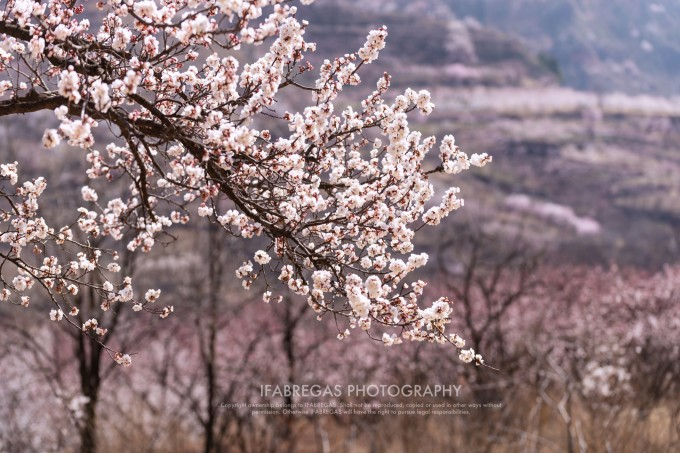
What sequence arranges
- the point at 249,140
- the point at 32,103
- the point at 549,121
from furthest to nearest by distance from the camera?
the point at 549,121 < the point at 32,103 < the point at 249,140

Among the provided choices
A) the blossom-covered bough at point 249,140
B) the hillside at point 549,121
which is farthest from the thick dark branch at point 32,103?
the hillside at point 549,121

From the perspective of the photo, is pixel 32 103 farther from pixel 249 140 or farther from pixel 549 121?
pixel 549 121

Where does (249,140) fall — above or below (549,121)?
below

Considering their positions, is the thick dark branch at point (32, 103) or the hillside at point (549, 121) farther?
the hillside at point (549, 121)

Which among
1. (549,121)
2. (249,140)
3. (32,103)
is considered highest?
(549,121)

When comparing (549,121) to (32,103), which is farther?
(549,121)

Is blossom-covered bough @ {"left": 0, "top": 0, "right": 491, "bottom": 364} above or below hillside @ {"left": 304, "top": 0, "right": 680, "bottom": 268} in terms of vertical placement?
below

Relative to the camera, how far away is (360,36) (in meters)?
101

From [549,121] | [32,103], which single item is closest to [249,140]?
[32,103]

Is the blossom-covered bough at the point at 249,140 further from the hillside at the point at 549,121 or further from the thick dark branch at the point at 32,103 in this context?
the hillside at the point at 549,121

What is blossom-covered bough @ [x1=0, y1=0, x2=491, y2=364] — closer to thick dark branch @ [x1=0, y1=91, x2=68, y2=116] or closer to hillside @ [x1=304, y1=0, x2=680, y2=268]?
thick dark branch @ [x1=0, y1=91, x2=68, y2=116]

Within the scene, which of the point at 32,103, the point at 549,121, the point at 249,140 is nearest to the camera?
the point at 249,140

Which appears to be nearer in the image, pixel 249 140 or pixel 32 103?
pixel 249 140

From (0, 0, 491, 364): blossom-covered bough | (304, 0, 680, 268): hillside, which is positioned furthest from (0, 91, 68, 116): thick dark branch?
(304, 0, 680, 268): hillside
